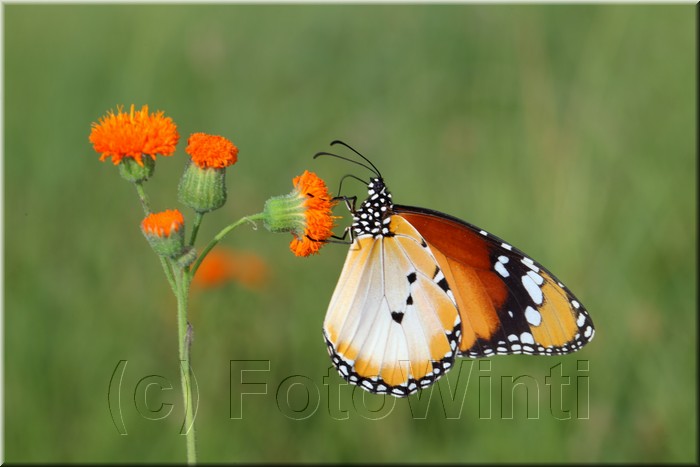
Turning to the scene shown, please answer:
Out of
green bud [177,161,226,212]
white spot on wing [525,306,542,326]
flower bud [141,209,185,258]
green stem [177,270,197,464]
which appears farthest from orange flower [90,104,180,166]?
white spot on wing [525,306,542,326]

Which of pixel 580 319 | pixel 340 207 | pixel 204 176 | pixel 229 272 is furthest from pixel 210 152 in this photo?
pixel 340 207

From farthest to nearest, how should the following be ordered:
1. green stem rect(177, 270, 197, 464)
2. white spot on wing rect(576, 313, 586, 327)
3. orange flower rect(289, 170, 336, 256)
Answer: white spot on wing rect(576, 313, 586, 327) < orange flower rect(289, 170, 336, 256) < green stem rect(177, 270, 197, 464)

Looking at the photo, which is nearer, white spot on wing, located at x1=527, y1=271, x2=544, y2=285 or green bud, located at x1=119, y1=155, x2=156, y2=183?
green bud, located at x1=119, y1=155, x2=156, y2=183

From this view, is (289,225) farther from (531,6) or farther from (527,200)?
(531,6)

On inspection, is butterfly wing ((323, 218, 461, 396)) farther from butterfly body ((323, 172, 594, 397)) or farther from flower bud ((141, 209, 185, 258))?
flower bud ((141, 209, 185, 258))

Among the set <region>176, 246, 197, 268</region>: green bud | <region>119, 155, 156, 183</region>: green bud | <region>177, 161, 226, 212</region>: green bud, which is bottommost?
<region>176, 246, 197, 268</region>: green bud

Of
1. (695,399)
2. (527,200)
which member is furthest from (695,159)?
(695,399)

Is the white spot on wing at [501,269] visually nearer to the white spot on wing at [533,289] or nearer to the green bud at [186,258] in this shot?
the white spot on wing at [533,289]

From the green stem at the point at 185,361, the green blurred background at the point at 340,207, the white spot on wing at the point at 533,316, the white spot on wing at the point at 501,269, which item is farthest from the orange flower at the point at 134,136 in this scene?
the green blurred background at the point at 340,207
